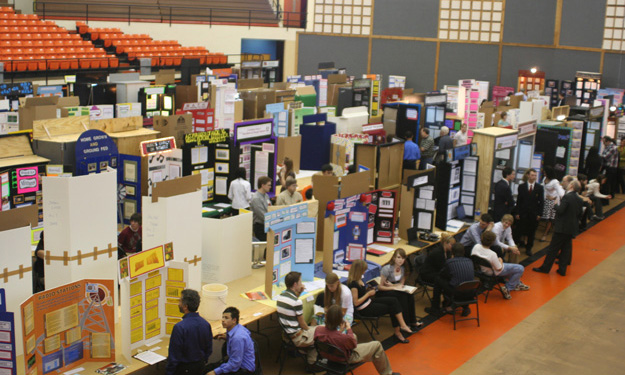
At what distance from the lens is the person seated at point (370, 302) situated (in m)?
7.44

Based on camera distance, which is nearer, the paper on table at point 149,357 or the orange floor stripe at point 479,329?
the paper on table at point 149,357

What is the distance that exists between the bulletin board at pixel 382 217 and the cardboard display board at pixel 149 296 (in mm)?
3185

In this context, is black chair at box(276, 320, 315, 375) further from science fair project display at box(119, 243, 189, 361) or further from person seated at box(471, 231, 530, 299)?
person seated at box(471, 231, 530, 299)

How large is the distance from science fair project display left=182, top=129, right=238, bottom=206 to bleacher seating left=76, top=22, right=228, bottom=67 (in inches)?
448

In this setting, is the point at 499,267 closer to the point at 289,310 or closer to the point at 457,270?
the point at 457,270

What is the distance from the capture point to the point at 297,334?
6641 millimetres

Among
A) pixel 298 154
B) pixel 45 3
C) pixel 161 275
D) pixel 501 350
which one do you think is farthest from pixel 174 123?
pixel 45 3

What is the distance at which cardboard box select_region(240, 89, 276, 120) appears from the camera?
41.2 ft

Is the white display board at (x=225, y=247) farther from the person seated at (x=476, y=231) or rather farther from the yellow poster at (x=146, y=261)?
the person seated at (x=476, y=231)

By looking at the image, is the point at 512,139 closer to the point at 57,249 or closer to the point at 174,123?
the point at 174,123

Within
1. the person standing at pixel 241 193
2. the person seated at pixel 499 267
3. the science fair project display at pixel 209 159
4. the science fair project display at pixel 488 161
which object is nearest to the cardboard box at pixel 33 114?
the science fair project display at pixel 209 159

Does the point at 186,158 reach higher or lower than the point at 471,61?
lower

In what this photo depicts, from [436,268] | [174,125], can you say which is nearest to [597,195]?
[436,268]

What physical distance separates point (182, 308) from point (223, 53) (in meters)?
19.3
